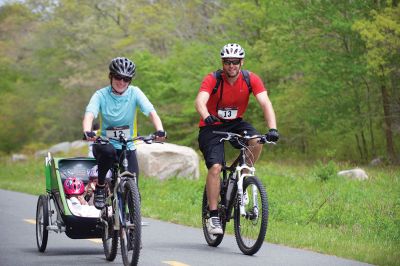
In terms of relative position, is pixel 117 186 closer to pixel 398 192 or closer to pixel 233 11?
pixel 398 192

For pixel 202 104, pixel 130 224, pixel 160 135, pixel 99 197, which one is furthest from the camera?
pixel 202 104

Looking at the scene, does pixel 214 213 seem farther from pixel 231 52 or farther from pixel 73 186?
pixel 231 52

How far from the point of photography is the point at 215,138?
1090cm

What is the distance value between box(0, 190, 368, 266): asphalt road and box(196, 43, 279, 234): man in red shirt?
56 cm

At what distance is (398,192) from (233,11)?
94.7 ft

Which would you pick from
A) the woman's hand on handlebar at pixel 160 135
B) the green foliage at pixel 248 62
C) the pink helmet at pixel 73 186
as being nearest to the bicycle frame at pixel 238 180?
the woman's hand on handlebar at pixel 160 135

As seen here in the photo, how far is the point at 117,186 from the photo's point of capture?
943 centimetres

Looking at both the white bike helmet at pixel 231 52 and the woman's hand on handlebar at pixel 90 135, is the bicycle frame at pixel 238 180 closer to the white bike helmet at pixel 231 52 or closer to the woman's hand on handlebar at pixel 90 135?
the white bike helmet at pixel 231 52

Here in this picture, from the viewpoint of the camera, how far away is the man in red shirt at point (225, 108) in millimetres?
10664

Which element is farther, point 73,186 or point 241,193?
point 73,186

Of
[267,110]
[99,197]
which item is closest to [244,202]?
[267,110]

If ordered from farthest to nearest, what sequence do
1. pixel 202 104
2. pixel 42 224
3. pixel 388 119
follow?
1. pixel 388 119
2. pixel 42 224
3. pixel 202 104


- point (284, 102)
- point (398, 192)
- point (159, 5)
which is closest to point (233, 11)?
Answer: point (284, 102)

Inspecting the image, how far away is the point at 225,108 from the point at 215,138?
0.35 metres
